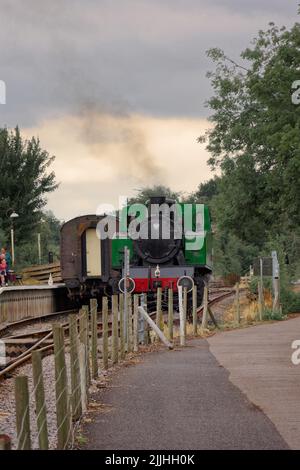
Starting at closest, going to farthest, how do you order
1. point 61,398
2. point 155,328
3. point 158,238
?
point 61,398
point 155,328
point 158,238

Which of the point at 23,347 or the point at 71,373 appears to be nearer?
the point at 71,373

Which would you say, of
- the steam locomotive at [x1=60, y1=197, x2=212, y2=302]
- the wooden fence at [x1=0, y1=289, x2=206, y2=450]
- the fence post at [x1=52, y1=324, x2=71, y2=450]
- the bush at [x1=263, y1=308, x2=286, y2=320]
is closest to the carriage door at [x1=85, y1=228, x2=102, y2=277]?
the steam locomotive at [x1=60, y1=197, x2=212, y2=302]

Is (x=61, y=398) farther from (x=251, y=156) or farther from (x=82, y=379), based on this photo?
(x=251, y=156)

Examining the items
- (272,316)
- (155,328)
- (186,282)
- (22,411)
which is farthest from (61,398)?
(272,316)

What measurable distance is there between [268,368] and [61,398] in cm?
Result: 738

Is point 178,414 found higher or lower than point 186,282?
lower

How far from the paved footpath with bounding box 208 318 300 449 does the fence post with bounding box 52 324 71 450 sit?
85.2 inches

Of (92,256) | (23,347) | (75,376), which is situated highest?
(92,256)

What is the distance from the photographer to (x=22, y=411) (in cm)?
712

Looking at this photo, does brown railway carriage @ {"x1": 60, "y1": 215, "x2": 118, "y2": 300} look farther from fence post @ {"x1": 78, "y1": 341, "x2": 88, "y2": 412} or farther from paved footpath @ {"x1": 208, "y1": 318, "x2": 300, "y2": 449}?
fence post @ {"x1": 78, "y1": 341, "x2": 88, "y2": 412}

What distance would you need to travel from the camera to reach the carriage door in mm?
36469

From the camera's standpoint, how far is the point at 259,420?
11.0 metres
